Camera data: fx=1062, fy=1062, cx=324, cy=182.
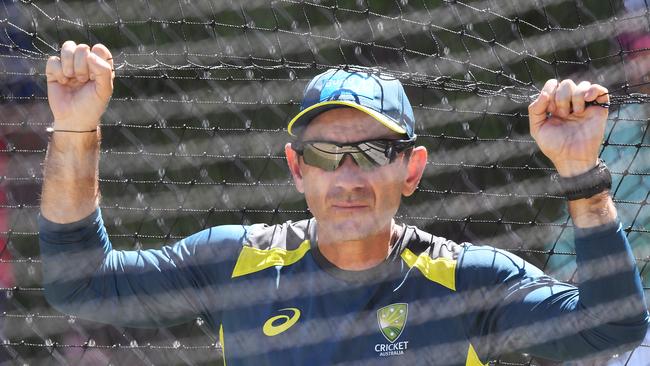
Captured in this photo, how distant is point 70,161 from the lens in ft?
6.78

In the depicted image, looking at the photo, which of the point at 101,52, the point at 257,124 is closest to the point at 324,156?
the point at 101,52

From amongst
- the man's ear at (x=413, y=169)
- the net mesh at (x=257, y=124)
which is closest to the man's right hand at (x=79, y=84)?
the man's ear at (x=413, y=169)

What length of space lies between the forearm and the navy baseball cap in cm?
42

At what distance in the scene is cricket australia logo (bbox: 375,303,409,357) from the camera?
6.87 feet

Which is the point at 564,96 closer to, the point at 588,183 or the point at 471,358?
the point at 588,183

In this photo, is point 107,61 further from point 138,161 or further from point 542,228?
point 542,228

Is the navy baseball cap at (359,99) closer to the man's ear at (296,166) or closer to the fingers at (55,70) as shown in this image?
the man's ear at (296,166)

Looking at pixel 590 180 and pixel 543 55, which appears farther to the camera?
pixel 543 55

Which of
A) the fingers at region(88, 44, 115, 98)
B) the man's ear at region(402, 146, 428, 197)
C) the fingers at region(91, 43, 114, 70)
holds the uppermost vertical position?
the fingers at region(91, 43, 114, 70)

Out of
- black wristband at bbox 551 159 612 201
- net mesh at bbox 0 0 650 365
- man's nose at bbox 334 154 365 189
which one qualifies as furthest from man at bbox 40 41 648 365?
net mesh at bbox 0 0 650 365

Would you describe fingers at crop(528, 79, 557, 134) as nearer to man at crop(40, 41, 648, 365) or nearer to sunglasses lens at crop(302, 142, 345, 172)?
man at crop(40, 41, 648, 365)

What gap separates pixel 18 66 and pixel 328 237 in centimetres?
195

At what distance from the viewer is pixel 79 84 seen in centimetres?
206

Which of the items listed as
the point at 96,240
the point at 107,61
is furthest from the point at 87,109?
the point at 96,240
